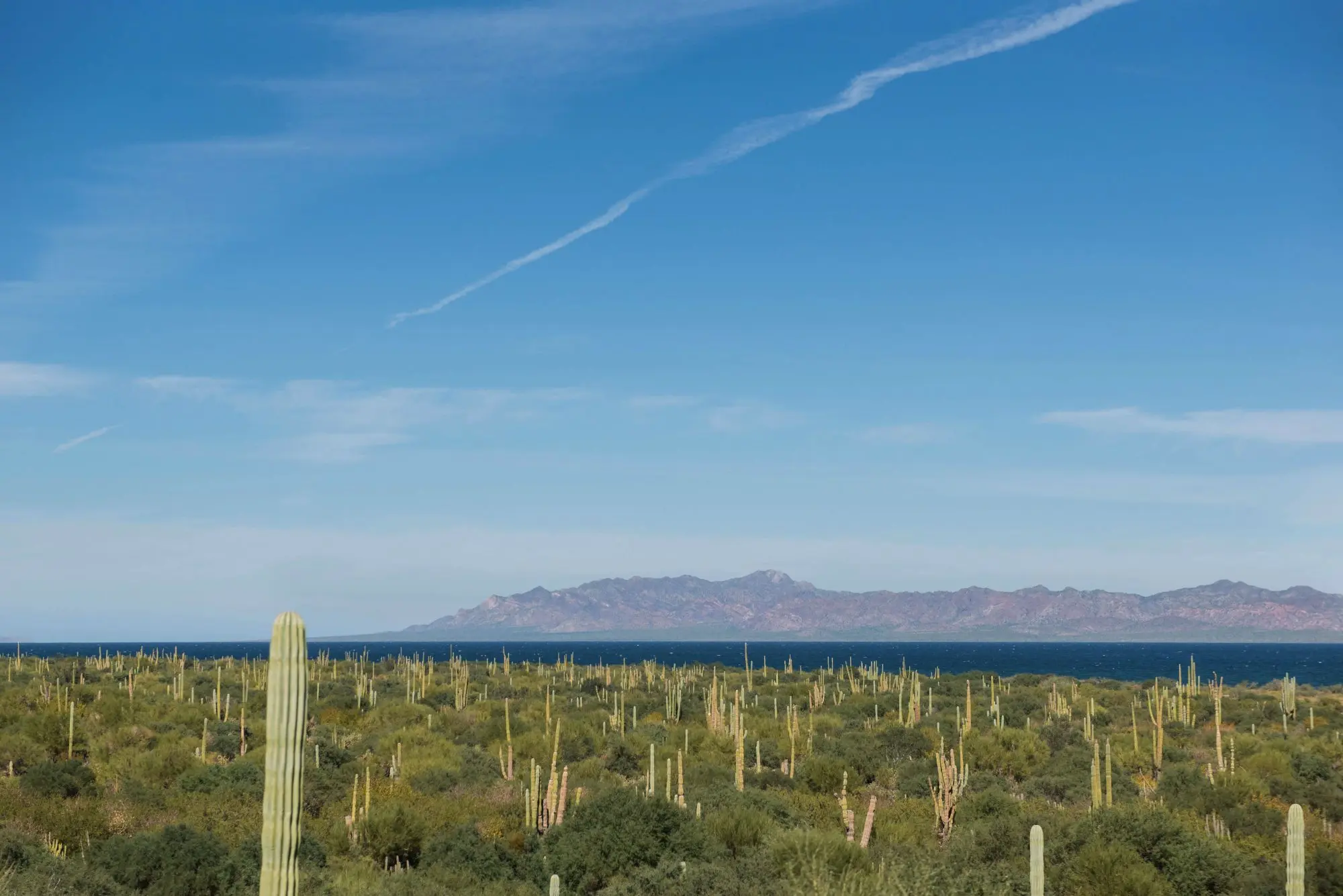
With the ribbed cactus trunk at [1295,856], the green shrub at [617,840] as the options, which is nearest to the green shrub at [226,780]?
the green shrub at [617,840]

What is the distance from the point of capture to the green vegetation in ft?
51.6

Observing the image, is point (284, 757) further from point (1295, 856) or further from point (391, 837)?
point (391, 837)

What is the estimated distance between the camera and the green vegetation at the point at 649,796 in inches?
619

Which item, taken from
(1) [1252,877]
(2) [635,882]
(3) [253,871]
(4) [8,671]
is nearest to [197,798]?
(3) [253,871]

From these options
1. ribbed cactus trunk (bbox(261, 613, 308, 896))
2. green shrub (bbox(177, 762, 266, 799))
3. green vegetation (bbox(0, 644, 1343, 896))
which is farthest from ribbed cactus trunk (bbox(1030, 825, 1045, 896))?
green shrub (bbox(177, 762, 266, 799))

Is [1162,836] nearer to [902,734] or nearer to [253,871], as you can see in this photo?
[253,871]

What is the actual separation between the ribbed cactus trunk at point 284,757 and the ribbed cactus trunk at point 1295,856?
10945 millimetres

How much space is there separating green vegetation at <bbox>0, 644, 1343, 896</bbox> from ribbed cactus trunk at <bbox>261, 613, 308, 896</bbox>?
0.02 m

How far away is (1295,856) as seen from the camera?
13180mm

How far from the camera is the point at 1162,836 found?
17.3 meters

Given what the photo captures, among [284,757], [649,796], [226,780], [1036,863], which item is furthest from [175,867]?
[1036,863]

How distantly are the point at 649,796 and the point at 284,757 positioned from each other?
40.7 feet

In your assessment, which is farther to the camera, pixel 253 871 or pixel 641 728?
pixel 641 728

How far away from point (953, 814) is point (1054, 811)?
1951 millimetres
